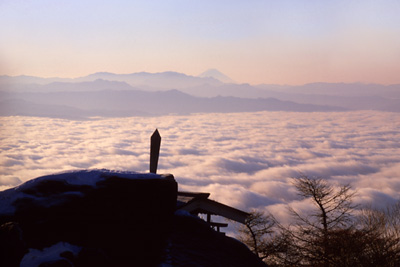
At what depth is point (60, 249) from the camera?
19.5 feet

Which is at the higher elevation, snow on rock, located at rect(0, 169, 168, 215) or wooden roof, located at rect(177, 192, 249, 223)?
snow on rock, located at rect(0, 169, 168, 215)

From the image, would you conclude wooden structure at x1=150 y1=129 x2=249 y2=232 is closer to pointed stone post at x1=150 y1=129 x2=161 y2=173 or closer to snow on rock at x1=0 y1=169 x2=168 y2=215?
pointed stone post at x1=150 y1=129 x2=161 y2=173

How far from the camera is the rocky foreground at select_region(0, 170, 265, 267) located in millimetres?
5949

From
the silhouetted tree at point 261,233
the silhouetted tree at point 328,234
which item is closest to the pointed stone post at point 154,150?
the silhouetted tree at point 328,234

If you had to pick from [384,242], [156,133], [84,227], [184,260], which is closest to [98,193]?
[84,227]

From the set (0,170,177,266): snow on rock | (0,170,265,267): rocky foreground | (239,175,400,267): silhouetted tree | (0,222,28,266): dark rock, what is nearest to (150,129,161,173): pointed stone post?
(0,170,265,267): rocky foreground

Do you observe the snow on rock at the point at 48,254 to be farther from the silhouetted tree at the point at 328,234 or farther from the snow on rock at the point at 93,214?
the silhouetted tree at the point at 328,234

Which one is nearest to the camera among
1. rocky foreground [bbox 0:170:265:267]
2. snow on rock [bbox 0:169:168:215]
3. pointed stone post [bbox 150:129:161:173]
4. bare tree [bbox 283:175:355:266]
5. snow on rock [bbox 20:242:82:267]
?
snow on rock [bbox 20:242:82:267]

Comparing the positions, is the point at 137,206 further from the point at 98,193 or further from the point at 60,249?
the point at 60,249

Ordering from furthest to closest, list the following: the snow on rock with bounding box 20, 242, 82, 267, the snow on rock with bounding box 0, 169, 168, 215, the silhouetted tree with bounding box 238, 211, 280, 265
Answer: the silhouetted tree with bounding box 238, 211, 280, 265 < the snow on rock with bounding box 0, 169, 168, 215 < the snow on rock with bounding box 20, 242, 82, 267

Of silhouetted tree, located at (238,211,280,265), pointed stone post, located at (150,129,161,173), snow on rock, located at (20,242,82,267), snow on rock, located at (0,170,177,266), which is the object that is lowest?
silhouetted tree, located at (238,211,280,265)

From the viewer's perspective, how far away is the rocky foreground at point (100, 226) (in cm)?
595

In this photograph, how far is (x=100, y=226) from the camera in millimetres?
6656

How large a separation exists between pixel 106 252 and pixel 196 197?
7.22 metres
